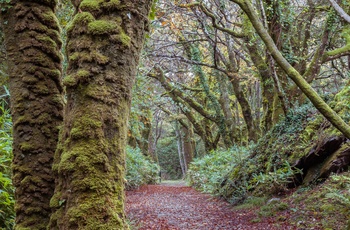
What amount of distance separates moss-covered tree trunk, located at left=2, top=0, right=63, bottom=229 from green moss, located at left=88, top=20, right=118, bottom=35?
853 millimetres

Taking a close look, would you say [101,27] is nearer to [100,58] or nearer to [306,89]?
[100,58]

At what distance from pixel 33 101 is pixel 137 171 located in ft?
38.4

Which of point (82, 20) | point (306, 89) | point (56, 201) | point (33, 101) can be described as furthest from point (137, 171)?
point (82, 20)

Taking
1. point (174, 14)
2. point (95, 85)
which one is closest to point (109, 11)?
point (95, 85)

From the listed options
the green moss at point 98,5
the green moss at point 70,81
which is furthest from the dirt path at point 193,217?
the green moss at point 98,5

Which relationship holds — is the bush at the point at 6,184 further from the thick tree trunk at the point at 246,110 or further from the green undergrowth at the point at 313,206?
the thick tree trunk at the point at 246,110

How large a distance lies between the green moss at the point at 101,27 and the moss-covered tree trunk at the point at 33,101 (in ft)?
2.80

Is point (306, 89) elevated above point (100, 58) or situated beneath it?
situated beneath

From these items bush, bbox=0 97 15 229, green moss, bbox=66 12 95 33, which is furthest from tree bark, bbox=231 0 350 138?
bush, bbox=0 97 15 229

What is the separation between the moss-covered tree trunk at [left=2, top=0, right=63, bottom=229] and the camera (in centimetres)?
262

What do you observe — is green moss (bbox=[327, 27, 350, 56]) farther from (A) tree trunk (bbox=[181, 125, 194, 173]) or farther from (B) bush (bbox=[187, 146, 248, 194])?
(A) tree trunk (bbox=[181, 125, 194, 173])

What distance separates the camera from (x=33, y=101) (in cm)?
283

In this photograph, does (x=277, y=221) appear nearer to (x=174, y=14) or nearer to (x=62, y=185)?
(x=62, y=185)

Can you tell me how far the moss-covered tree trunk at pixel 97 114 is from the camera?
2.12 metres
